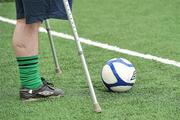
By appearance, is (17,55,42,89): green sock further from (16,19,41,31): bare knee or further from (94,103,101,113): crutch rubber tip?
(94,103,101,113): crutch rubber tip

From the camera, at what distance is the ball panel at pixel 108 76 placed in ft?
16.0

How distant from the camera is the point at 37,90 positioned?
4809 mm

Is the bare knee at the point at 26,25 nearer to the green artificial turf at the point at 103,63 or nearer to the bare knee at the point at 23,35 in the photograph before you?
the bare knee at the point at 23,35

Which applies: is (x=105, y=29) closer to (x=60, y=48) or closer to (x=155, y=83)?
(x=60, y=48)

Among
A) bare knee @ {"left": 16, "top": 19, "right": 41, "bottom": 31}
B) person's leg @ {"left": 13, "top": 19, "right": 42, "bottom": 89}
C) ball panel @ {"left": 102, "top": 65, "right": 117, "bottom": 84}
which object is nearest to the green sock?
person's leg @ {"left": 13, "top": 19, "right": 42, "bottom": 89}

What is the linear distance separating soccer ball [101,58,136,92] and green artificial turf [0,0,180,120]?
76 millimetres

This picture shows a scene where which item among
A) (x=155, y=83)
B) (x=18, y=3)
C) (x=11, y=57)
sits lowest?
(x=11, y=57)

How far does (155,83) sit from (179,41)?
206cm

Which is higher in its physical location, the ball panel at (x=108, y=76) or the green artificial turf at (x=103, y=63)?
the ball panel at (x=108, y=76)

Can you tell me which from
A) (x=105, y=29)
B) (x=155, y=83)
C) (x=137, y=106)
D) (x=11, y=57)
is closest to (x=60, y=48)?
(x=11, y=57)

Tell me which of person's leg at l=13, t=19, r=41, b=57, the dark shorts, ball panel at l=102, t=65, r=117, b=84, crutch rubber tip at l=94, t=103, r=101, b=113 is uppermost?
the dark shorts

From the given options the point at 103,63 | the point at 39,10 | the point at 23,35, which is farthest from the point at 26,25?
the point at 103,63

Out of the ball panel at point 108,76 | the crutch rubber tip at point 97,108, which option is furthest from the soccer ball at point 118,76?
the crutch rubber tip at point 97,108

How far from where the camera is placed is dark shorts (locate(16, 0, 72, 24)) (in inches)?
178
